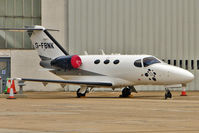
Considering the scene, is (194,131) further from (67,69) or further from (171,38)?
(171,38)

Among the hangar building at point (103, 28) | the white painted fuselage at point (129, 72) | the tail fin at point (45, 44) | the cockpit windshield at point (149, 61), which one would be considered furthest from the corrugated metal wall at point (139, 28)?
the cockpit windshield at point (149, 61)

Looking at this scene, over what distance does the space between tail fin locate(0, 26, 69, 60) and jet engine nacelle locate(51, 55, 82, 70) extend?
1.38 metres

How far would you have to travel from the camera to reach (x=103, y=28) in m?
43.2

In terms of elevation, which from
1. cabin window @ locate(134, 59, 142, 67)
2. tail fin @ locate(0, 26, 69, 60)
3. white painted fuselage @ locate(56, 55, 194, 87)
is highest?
tail fin @ locate(0, 26, 69, 60)

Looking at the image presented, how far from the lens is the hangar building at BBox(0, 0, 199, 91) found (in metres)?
42.6

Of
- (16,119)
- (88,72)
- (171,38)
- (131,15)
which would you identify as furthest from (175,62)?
(16,119)

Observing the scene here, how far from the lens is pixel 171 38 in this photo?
44.3 metres

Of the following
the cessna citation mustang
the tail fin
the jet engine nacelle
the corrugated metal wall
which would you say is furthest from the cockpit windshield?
the corrugated metal wall

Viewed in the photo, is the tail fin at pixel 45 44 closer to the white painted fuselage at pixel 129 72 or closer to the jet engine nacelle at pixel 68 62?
the jet engine nacelle at pixel 68 62

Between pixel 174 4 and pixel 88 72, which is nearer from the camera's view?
pixel 88 72

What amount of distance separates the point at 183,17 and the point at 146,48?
3624 millimetres

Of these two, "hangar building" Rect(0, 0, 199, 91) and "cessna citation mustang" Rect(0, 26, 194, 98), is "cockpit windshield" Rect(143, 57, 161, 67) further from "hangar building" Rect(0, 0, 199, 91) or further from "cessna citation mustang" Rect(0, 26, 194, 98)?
"hangar building" Rect(0, 0, 199, 91)

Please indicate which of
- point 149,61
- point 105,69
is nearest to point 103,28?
point 105,69

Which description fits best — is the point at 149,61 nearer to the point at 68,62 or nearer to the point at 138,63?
the point at 138,63
